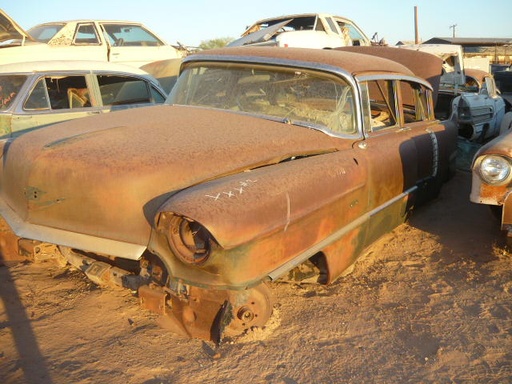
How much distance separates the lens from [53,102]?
6098 mm

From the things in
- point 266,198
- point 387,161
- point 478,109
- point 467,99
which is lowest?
point 478,109

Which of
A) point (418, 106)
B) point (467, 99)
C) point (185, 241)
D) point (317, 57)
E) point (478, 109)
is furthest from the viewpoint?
point (478, 109)

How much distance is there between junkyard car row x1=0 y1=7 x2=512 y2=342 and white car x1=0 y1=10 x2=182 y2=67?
510 centimetres

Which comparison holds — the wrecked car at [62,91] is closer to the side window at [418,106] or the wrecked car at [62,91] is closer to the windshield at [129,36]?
the windshield at [129,36]

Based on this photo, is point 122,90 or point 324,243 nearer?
point 324,243

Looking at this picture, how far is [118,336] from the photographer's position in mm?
2898

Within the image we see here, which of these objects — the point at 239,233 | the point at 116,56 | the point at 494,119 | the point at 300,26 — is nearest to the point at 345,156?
the point at 239,233

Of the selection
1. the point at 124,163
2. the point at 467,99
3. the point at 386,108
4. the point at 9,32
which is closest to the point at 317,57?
the point at 386,108

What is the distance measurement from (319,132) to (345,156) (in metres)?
0.34

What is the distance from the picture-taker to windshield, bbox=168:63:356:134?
3.72 meters

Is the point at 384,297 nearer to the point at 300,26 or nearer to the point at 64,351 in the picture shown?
the point at 64,351

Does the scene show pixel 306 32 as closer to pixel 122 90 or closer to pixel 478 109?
pixel 478 109

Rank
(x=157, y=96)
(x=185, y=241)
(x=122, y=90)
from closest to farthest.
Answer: (x=185, y=241), (x=122, y=90), (x=157, y=96)

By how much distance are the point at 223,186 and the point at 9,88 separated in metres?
4.55
